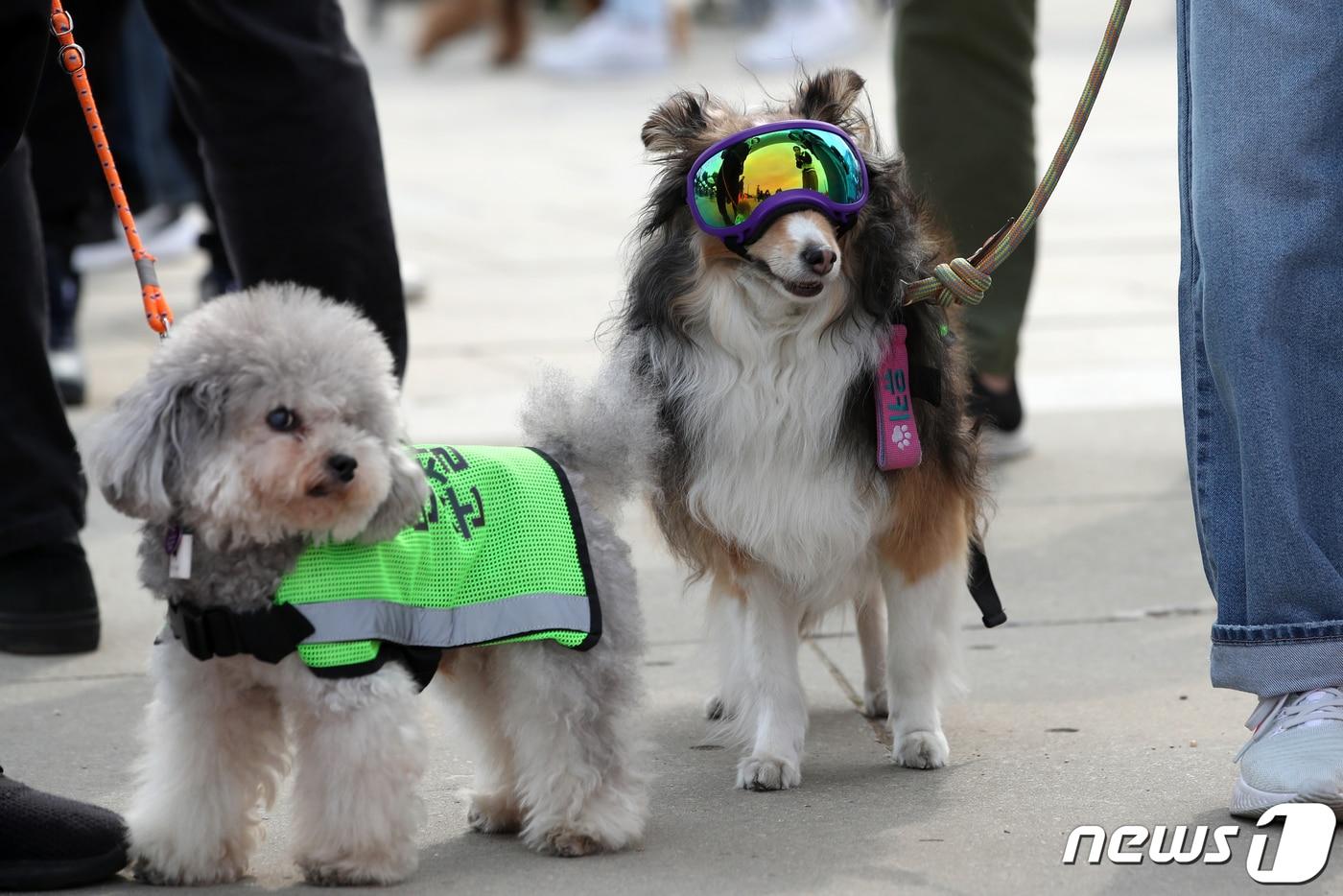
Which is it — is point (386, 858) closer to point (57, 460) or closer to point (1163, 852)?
point (1163, 852)

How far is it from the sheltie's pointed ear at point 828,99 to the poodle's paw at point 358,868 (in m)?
1.74

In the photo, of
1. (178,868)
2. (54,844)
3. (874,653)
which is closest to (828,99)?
(874,653)

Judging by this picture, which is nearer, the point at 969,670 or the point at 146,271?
the point at 146,271

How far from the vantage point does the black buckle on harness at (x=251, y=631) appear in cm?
283

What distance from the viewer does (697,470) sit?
12.0 ft

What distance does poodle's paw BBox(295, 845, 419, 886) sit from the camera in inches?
114

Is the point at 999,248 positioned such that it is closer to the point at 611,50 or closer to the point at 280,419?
the point at 280,419

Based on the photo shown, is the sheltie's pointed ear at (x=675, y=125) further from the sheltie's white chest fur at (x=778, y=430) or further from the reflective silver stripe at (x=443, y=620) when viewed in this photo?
the reflective silver stripe at (x=443, y=620)

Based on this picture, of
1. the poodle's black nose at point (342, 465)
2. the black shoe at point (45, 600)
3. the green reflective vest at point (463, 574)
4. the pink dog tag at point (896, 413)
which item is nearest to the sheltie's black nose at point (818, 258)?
the pink dog tag at point (896, 413)

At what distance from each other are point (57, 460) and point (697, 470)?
168 cm

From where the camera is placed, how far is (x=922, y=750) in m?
3.63

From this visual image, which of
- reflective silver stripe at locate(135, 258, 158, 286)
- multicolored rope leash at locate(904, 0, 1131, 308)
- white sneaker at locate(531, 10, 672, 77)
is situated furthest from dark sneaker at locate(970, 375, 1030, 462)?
white sneaker at locate(531, 10, 672, 77)

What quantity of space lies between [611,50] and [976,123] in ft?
46.2

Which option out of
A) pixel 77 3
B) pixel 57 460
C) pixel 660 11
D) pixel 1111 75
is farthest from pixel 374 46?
pixel 57 460
